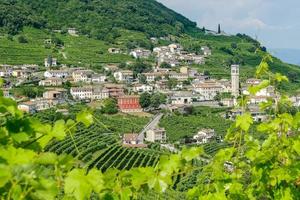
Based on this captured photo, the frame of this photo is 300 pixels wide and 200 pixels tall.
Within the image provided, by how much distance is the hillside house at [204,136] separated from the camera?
1617 inches

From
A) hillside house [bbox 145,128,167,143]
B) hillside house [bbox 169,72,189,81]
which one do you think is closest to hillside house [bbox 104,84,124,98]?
hillside house [bbox 169,72,189,81]

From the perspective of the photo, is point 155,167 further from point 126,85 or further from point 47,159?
point 126,85

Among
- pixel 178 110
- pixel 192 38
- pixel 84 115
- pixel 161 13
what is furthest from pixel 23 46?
pixel 84 115

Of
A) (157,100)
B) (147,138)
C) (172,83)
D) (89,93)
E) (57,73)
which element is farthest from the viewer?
(172,83)

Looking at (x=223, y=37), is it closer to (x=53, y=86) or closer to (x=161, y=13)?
(x=161, y=13)

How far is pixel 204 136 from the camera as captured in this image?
4141 cm

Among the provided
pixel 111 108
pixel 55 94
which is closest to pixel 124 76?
pixel 55 94

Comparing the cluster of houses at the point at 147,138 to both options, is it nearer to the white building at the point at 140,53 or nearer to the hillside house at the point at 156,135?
the hillside house at the point at 156,135

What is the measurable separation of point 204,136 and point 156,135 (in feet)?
12.6

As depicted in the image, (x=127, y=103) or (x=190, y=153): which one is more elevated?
(x=190, y=153)

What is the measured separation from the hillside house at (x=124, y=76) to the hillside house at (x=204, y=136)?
860 inches

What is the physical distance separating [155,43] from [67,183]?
283 ft

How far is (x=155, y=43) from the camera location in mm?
87188

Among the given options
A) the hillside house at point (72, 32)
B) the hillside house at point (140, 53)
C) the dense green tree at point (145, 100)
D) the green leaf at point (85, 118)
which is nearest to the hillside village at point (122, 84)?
the hillside house at point (140, 53)
